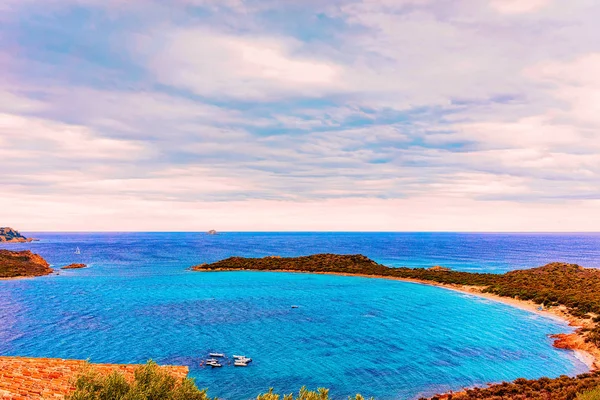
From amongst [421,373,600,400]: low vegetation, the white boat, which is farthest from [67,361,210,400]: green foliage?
[421,373,600,400]: low vegetation

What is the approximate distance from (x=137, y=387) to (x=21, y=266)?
13361cm

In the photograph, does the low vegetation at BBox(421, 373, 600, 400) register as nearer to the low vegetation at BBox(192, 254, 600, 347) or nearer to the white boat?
the low vegetation at BBox(192, 254, 600, 347)

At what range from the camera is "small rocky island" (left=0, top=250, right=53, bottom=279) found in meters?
114

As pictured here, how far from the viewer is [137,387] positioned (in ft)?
61.6

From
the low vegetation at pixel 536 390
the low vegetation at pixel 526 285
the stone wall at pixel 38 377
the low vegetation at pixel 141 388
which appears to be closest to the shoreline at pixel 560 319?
the low vegetation at pixel 526 285

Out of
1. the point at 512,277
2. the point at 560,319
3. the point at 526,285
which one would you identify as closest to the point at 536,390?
the point at 560,319

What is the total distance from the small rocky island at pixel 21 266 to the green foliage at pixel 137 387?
12160cm

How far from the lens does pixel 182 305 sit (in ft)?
250

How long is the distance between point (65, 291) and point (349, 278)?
7828 cm

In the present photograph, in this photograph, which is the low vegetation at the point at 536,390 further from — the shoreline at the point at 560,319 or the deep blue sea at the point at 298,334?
the shoreline at the point at 560,319

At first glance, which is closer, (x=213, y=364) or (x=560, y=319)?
(x=213, y=364)

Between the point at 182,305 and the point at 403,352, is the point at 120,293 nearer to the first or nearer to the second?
the point at 182,305

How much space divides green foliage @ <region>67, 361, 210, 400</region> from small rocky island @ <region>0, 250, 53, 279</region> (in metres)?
122

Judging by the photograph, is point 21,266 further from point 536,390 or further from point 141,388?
point 536,390
